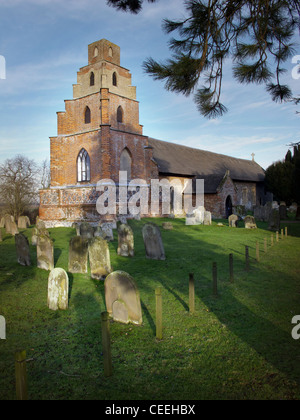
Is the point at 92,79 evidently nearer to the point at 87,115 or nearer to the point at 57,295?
Answer: the point at 87,115

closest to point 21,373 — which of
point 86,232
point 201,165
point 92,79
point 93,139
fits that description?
point 86,232

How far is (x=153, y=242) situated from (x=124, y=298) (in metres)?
4.97

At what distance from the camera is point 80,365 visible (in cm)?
423

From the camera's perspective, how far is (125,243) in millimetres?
11383

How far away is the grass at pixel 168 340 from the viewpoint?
12.0 feet

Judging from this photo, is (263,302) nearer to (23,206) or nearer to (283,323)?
(283,323)

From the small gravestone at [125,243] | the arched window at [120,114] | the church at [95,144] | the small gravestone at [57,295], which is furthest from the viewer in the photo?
the arched window at [120,114]

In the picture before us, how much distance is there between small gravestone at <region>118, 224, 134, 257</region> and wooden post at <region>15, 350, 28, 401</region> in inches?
329

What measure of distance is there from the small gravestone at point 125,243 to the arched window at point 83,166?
42.4 feet

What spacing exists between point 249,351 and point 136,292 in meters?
2.13

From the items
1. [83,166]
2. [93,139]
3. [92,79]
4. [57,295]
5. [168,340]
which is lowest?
[168,340]

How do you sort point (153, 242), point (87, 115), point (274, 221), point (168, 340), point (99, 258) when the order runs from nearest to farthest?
point (168, 340) → point (99, 258) → point (153, 242) → point (274, 221) → point (87, 115)

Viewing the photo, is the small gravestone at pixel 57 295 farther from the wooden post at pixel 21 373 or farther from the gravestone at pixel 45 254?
the wooden post at pixel 21 373

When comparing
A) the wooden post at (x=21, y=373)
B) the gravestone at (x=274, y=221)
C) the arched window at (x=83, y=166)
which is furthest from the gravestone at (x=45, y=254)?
the gravestone at (x=274, y=221)
